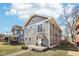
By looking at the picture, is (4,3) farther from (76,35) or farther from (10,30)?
(76,35)

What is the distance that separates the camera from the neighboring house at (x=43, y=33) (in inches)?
81.8

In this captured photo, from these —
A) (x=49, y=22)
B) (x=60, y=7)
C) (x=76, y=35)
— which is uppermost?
(x=60, y=7)

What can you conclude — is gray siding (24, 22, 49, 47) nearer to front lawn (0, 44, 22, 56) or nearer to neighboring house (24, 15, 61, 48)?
neighboring house (24, 15, 61, 48)

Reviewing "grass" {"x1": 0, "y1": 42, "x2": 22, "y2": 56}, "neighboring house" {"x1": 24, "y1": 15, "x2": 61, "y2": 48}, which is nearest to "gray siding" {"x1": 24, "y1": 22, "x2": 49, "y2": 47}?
"neighboring house" {"x1": 24, "y1": 15, "x2": 61, "y2": 48}

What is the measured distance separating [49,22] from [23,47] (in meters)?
0.38

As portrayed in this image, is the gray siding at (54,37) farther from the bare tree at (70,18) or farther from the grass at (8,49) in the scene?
the grass at (8,49)

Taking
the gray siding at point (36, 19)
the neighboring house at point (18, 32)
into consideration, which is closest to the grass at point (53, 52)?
the neighboring house at point (18, 32)

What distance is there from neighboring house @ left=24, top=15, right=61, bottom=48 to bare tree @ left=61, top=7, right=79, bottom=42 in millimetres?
124

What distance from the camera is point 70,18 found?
2.07 metres

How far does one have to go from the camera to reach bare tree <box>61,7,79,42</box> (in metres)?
2.05

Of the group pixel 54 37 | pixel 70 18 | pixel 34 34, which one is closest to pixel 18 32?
pixel 34 34

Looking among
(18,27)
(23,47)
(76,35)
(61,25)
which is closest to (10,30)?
(18,27)

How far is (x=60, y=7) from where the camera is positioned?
2.06 metres

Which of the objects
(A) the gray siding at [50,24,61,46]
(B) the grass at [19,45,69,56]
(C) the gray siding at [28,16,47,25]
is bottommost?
(B) the grass at [19,45,69,56]
